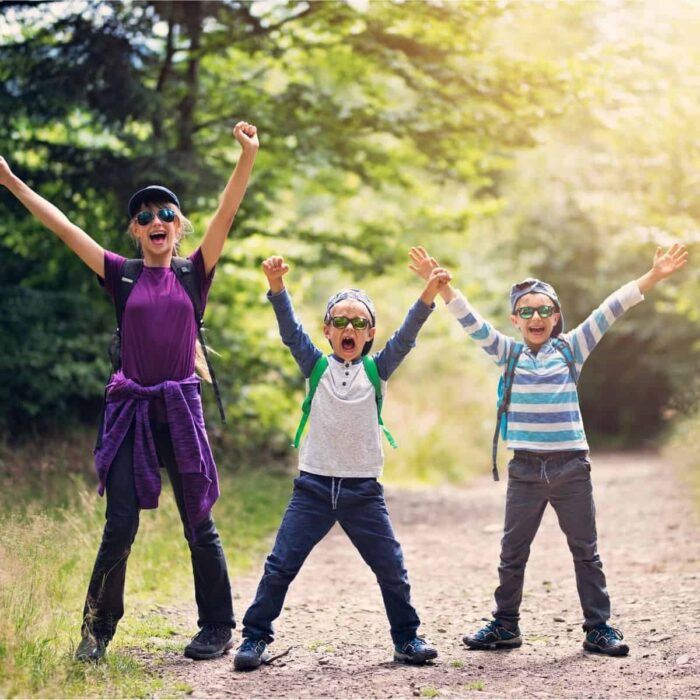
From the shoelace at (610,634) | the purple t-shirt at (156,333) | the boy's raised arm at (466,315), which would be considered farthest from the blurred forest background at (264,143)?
the shoelace at (610,634)

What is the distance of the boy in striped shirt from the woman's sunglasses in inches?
46.0

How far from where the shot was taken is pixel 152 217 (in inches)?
186

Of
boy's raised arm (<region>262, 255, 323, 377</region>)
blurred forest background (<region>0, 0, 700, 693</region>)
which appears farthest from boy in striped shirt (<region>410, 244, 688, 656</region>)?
blurred forest background (<region>0, 0, 700, 693</region>)

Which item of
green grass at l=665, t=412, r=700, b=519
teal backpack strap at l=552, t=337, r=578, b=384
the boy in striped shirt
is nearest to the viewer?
the boy in striped shirt

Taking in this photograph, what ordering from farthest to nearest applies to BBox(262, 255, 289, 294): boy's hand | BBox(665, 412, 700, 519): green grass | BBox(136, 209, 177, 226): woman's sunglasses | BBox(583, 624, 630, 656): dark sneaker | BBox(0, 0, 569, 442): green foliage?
1. BBox(665, 412, 700, 519): green grass
2. BBox(0, 0, 569, 442): green foliage
3. BBox(583, 624, 630, 656): dark sneaker
4. BBox(136, 209, 177, 226): woman's sunglasses
5. BBox(262, 255, 289, 294): boy's hand

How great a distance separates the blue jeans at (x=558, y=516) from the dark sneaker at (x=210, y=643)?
1.38 meters

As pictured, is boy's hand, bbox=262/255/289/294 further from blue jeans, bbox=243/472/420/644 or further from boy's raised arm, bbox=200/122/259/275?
blue jeans, bbox=243/472/420/644

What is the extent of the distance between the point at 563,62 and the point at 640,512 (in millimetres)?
4678

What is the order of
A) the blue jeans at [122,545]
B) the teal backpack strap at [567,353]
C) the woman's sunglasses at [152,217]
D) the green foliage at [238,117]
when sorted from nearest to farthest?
the blue jeans at [122,545] < the woman's sunglasses at [152,217] < the teal backpack strap at [567,353] < the green foliage at [238,117]

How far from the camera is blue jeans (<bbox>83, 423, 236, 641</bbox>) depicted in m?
4.51

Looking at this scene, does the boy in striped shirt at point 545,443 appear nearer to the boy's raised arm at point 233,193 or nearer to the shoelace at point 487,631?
the shoelace at point 487,631

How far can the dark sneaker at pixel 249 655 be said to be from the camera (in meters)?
4.55

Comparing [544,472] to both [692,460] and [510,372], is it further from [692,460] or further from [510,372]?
[692,460]

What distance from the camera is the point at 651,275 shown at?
16.6 feet
